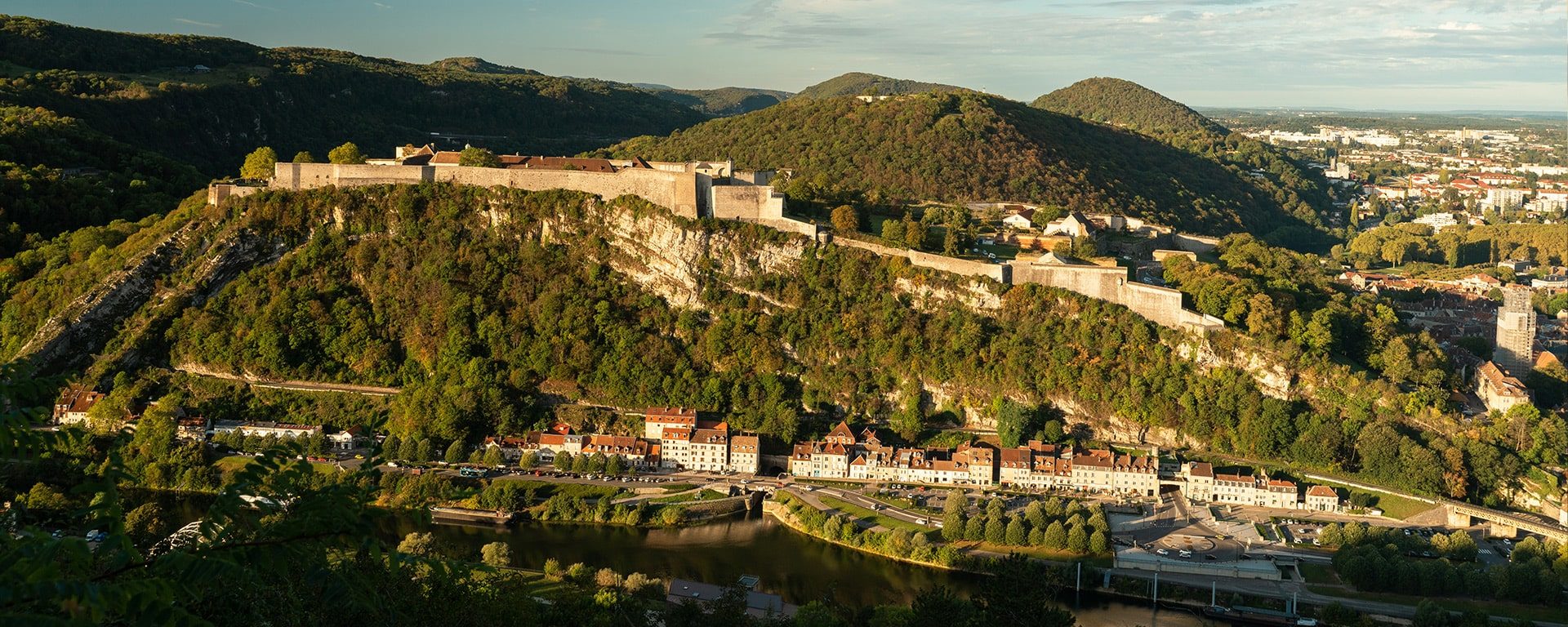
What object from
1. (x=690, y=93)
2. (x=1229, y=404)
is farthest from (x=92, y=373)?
(x=690, y=93)

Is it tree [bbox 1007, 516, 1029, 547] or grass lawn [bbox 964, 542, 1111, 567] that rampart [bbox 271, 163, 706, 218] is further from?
grass lawn [bbox 964, 542, 1111, 567]

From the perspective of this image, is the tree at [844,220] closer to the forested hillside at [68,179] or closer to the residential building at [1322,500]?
the residential building at [1322,500]

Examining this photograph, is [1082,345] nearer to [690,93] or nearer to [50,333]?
[50,333]

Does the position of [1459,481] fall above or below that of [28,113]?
below

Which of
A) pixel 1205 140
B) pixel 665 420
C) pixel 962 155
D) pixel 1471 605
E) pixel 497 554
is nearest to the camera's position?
pixel 1471 605

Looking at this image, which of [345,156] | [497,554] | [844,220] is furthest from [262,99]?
[497,554]

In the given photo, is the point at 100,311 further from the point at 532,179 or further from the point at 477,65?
the point at 477,65

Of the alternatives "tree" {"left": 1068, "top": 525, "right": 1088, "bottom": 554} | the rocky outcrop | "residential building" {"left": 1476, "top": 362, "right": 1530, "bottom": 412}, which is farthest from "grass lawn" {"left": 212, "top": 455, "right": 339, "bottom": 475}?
"residential building" {"left": 1476, "top": 362, "right": 1530, "bottom": 412}
